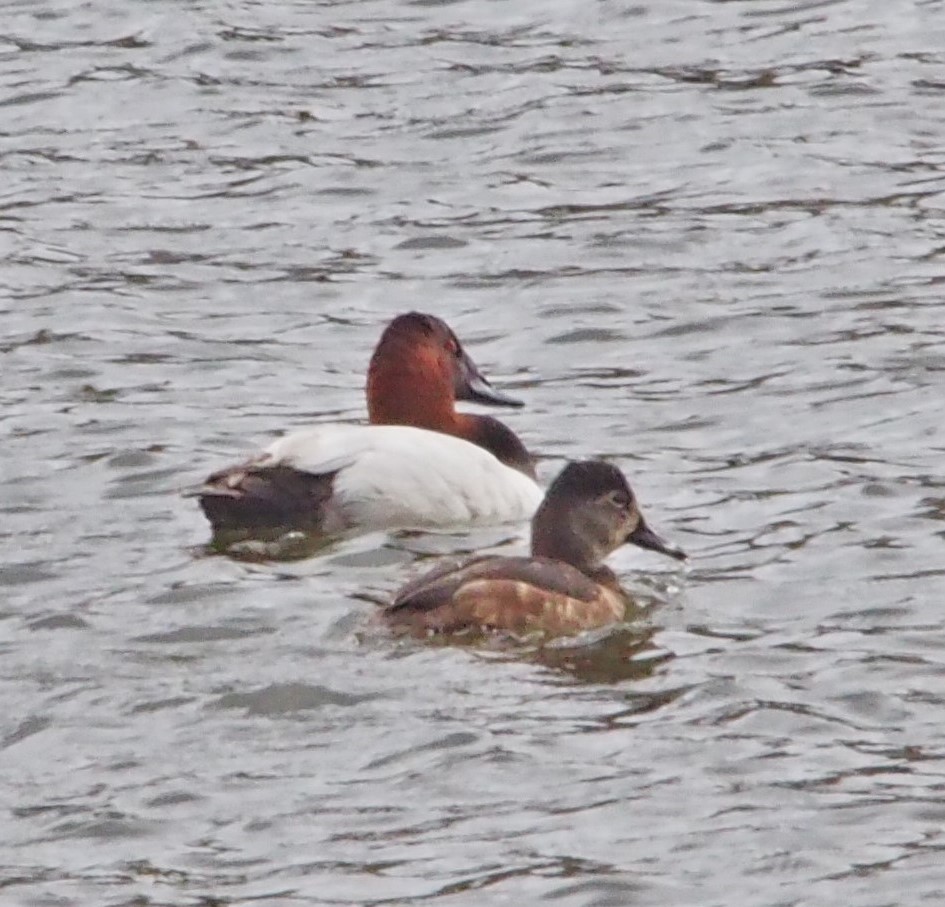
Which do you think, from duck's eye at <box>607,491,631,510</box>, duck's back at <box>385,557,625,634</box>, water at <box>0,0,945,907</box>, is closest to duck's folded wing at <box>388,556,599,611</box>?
duck's back at <box>385,557,625,634</box>

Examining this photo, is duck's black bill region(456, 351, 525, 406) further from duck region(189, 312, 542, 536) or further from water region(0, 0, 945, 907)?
duck region(189, 312, 542, 536)

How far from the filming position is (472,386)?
39.0ft

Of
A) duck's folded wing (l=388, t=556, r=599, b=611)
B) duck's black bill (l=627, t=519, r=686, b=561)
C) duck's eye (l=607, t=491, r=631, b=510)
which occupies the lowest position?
duck's black bill (l=627, t=519, r=686, b=561)

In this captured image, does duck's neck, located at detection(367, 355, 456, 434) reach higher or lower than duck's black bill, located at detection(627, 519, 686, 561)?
higher

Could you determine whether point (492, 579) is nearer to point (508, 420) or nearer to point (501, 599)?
point (501, 599)

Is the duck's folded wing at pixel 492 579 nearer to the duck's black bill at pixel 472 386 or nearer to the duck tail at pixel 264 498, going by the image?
the duck tail at pixel 264 498

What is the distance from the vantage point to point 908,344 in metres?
12.8

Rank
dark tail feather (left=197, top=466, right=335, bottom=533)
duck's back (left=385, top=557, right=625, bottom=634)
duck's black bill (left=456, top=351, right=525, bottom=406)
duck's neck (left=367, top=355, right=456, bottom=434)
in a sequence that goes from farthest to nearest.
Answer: duck's black bill (left=456, top=351, right=525, bottom=406), duck's neck (left=367, top=355, right=456, bottom=434), dark tail feather (left=197, top=466, right=335, bottom=533), duck's back (left=385, top=557, right=625, bottom=634)

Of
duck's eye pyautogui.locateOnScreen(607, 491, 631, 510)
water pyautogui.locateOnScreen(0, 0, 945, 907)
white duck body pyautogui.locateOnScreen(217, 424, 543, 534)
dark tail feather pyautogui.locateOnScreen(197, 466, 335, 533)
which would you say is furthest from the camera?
white duck body pyautogui.locateOnScreen(217, 424, 543, 534)

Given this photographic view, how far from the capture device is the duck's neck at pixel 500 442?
37.1ft

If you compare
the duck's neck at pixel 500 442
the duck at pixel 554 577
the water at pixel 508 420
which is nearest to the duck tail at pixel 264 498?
the water at pixel 508 420

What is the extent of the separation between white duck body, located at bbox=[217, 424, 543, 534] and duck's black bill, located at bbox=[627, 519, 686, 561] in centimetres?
100

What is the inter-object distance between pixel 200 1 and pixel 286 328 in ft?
19.3

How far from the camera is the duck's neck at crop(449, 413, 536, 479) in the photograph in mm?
11305
